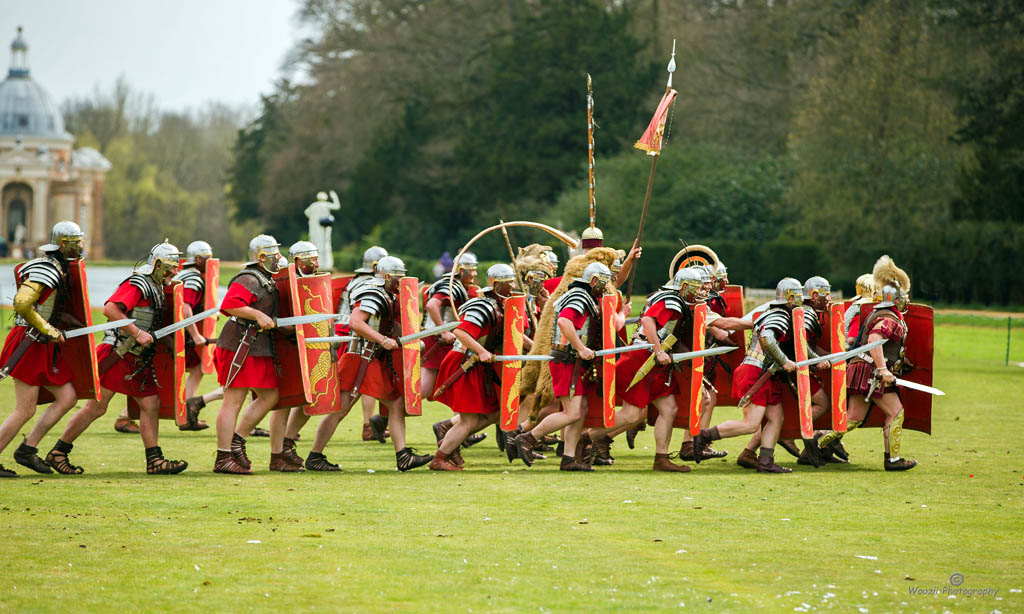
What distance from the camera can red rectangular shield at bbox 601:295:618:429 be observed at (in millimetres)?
9406

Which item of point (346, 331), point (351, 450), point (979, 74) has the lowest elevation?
point (351, 450)

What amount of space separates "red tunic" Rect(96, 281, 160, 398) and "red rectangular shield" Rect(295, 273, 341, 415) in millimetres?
1020

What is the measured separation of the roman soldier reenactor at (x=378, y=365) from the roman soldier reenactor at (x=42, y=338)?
5.71 feet

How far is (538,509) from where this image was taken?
25.4 feet

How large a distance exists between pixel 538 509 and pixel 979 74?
93.3 feet

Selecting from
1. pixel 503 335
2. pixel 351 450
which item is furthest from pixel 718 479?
pixel 351 450

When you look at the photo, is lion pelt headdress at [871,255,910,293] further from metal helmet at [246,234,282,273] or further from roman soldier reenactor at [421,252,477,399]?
metal helmet at [246,234,282,273]

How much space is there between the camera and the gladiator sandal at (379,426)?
1162 cm

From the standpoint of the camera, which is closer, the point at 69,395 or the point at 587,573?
the point at 587,573

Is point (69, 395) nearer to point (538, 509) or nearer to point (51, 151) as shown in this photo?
point (538, 509)

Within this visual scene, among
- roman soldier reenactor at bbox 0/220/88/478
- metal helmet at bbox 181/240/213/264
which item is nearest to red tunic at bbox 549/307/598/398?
roman soldier reenactor at bbox 0/220/88/478

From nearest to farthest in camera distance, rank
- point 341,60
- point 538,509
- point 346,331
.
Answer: point 538,509 → point 346,331 → point 341,60

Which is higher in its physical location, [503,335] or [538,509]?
[503,335]

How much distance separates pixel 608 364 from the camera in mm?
9453
